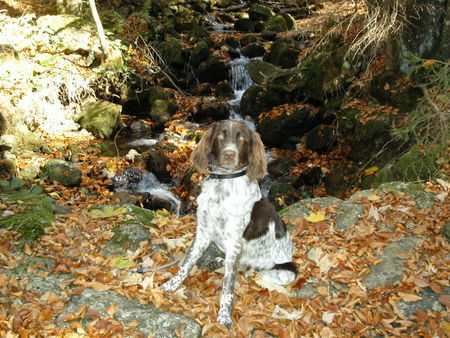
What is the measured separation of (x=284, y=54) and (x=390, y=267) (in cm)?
1234

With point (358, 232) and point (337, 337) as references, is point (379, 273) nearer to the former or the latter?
point (358, 232)

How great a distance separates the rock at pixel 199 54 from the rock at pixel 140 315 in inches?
559

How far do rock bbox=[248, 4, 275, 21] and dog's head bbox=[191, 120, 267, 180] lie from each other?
2008 centimetres

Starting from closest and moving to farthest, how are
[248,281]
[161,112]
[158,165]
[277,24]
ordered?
[248,281] → [158,165] → [161,112] → [277,24]

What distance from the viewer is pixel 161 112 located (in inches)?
523

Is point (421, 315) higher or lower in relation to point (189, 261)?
lower

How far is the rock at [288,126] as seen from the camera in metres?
11.6

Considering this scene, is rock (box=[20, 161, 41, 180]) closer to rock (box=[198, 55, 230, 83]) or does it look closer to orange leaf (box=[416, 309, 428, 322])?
orange leaf (box=[416, 309, 428, 322])

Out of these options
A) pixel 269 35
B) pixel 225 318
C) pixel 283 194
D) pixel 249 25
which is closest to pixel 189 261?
pixel 225 318

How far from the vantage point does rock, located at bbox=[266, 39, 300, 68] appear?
1464cm

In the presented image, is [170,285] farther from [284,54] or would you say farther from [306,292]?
[284,54]

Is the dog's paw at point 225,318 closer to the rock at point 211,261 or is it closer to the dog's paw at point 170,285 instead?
→ the dog's paw at point 170,285

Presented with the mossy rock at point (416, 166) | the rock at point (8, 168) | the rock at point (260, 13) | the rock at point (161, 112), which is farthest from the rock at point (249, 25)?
the rock at point (8, 168)

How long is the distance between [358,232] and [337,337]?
189 cm
